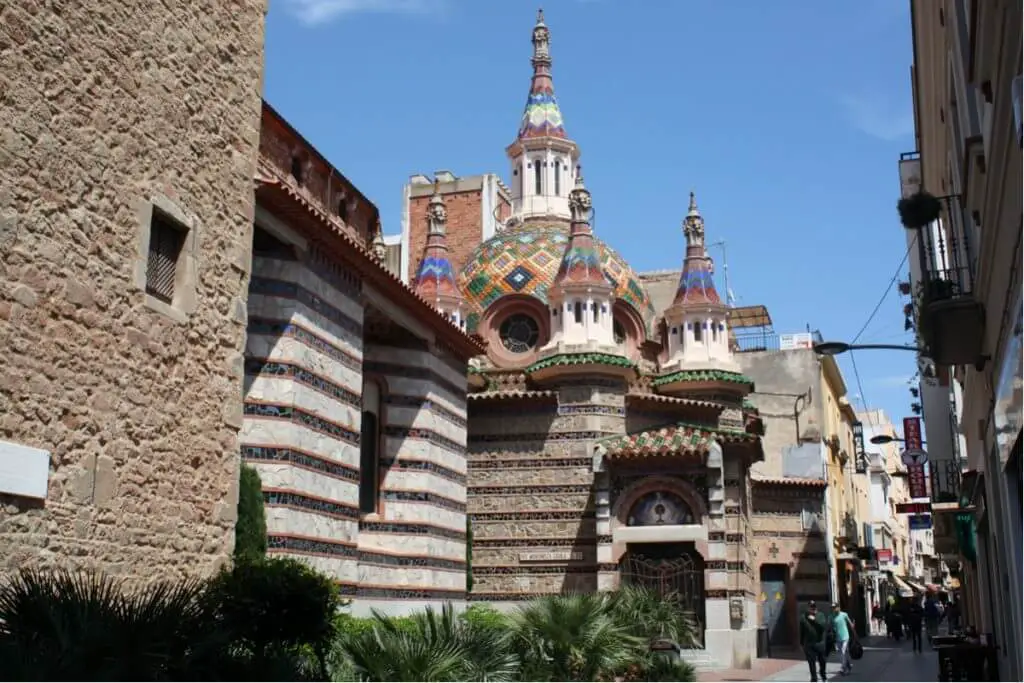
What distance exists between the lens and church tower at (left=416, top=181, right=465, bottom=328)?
28.0 m

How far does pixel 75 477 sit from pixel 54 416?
0.51 metres

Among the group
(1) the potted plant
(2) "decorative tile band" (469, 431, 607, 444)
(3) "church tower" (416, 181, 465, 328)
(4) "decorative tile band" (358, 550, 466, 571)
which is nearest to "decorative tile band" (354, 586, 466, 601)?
(4) "decorative tile band" (358, 550, 466, 571)

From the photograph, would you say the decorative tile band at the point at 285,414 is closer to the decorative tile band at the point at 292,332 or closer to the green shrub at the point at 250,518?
the decorative tile band at the point at 292,332

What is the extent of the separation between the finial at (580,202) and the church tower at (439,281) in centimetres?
349

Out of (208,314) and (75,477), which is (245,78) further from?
(75,477)

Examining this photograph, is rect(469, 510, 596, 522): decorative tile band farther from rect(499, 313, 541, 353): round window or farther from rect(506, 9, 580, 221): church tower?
rect(506, 9, 580, 221): church tower

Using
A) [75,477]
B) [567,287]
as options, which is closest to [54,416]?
[75,477]

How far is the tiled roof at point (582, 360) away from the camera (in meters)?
24.9

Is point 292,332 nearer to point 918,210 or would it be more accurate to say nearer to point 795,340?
point 918,210

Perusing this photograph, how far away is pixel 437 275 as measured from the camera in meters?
28.3

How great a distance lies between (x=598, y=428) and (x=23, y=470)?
17.6m

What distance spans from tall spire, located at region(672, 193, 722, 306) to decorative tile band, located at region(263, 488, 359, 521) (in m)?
15.0

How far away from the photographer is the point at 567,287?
85.8ft

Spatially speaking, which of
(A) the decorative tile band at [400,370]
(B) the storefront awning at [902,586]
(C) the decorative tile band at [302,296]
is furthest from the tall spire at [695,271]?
(B) the storefront awning at [902,586]
